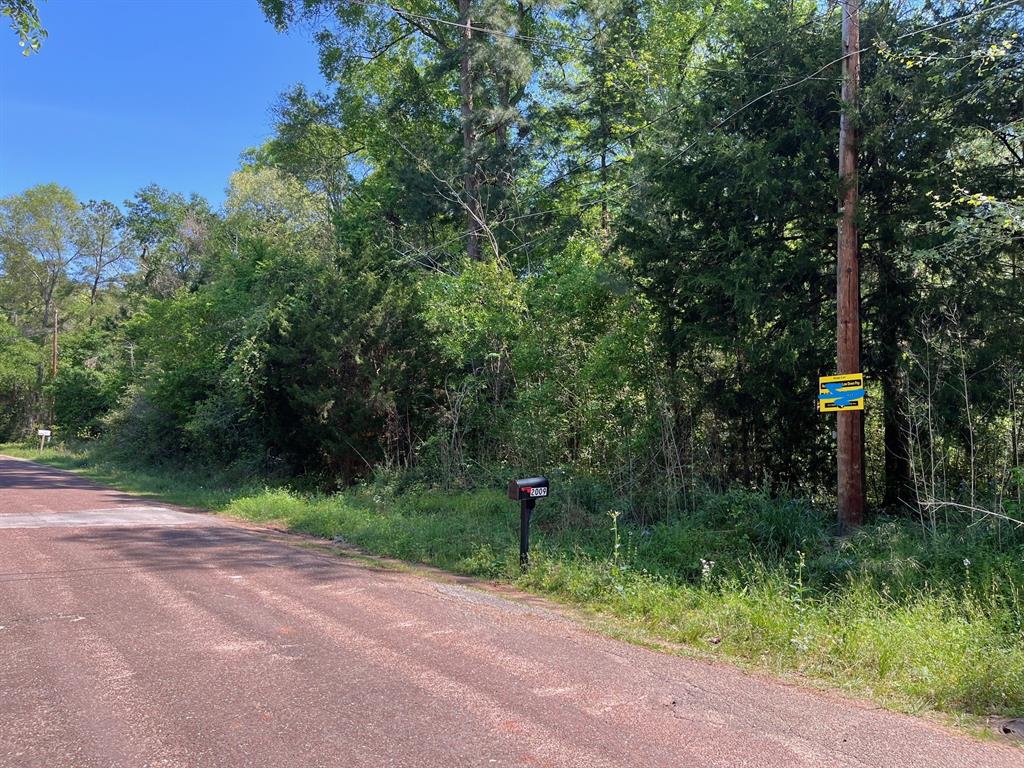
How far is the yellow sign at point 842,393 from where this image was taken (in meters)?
9.00

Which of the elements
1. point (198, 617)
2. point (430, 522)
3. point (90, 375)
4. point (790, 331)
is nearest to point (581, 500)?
point (430, 522)

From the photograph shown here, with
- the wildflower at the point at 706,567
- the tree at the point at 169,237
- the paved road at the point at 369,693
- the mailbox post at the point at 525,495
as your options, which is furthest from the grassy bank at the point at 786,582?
the tree at the point at 169,237

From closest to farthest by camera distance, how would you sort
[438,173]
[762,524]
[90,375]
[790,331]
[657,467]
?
[762,524], [790,331], [657,467], [438,173], [90,375]

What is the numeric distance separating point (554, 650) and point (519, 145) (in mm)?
19000

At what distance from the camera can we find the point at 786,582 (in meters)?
7.18

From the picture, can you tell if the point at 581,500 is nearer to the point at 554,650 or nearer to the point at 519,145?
the point at 554,650

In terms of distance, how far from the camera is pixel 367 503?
48.4ft

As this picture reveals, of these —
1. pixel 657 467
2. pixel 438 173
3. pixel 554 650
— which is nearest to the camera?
pixel 554 650

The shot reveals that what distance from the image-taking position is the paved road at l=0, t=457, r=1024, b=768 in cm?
364

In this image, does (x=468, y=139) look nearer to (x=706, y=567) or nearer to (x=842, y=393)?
(x=842, y=393)

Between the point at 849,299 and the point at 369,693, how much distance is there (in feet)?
25.9

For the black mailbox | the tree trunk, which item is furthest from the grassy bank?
the tree trunk

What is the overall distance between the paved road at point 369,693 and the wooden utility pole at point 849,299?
16.0ft

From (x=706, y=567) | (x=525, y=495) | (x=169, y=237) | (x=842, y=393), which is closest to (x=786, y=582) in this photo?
(x=706, y=567)
